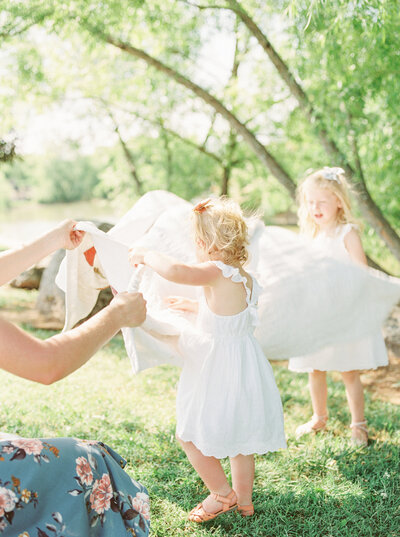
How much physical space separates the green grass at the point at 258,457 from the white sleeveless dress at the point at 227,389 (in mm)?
A: 455

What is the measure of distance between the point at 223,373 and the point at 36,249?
102cm

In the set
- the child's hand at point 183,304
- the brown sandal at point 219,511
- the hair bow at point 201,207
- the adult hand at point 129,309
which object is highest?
the hair bow at point 201,207

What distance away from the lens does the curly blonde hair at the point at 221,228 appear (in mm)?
2533

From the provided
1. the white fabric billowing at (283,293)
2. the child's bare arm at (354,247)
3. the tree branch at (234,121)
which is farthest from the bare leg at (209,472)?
the tree branch at (234,121)

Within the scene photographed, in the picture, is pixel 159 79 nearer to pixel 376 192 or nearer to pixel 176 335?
pixel 376 192

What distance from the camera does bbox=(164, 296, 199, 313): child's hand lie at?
2848 millimetres

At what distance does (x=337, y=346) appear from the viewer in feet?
11.6

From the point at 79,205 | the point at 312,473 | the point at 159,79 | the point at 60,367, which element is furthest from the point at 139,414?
the point at 79,205

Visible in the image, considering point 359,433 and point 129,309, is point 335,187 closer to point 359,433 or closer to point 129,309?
point 359,433

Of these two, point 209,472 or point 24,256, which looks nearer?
point 24,256

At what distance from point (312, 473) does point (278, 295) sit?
1173mm

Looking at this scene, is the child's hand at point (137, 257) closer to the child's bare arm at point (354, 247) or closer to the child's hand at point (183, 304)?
the child's hand at point (183, 304)

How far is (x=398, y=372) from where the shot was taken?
520cm

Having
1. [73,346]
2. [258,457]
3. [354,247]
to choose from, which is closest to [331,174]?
[354,247]
